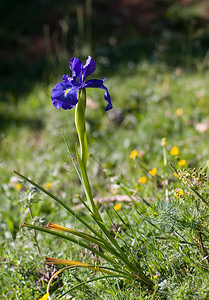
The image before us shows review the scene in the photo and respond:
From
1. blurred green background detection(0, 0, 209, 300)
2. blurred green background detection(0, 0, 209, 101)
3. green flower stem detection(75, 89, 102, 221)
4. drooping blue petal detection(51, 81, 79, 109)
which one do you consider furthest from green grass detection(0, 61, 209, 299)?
blurred green background detection(0, 0, 209, 101)

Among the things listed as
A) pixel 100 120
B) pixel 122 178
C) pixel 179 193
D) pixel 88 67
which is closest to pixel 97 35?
pixel 100 120

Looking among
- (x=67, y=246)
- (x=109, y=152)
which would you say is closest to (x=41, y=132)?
(x=109, y=152)

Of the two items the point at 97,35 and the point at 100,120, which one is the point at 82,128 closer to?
the point at 100,120

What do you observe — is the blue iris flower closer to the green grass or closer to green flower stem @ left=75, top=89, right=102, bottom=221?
green flower stem @ left=75, top=89, right=102, bottom=221

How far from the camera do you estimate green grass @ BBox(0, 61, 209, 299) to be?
3.88ft

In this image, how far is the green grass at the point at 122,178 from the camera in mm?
1184

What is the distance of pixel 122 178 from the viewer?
1.81 m

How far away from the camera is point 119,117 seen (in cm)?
327

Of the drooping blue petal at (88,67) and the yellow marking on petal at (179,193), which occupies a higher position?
the drooping blue petal at (88,67)

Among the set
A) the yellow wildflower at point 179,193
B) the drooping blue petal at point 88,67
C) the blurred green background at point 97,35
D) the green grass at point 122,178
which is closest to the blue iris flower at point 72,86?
the drooping blue petal at point 88,67

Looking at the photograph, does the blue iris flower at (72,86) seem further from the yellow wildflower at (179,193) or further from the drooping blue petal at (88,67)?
the yellow wildflower at (179,193)

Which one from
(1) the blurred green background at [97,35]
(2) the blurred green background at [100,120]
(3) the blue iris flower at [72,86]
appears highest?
(1) the blurred green background at [97,35]

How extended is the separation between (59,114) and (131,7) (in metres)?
5.17

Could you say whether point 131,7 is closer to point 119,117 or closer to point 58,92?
point 119,117
